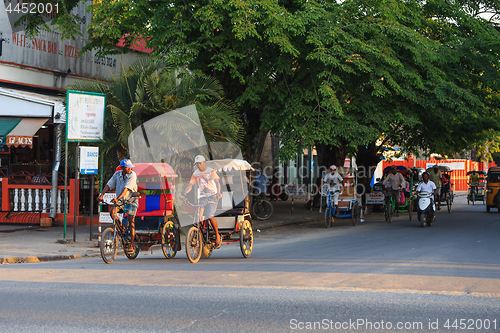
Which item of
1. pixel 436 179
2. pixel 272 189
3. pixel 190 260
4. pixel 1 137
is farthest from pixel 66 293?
pixel 272 189

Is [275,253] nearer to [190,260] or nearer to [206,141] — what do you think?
[190,260]

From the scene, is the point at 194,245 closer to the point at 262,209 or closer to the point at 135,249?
the point at 135,249

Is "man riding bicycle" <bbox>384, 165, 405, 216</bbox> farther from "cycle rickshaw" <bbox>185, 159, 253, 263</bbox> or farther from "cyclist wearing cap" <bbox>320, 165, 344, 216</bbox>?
"cycle rickshaw" <bbox>185, 159, 253, 263</bbox>

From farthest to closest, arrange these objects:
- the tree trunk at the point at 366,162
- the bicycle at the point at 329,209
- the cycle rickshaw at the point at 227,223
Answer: the tree trunk at the point at 366,162 < the bicycle at the point at 329,209 < the cycle rickshaw at the point at 227,223

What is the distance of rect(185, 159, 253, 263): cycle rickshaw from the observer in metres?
10.1

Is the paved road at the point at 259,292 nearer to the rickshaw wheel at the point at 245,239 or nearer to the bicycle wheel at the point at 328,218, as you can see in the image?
the rickshaw wheel at the point at 245,239

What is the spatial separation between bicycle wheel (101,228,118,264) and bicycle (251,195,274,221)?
36.2 feet

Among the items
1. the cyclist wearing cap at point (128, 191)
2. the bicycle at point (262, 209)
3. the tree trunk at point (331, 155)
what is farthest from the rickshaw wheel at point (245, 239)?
the tree trunk at point (331, 155)

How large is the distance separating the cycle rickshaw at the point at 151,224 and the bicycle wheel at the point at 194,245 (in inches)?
25.8

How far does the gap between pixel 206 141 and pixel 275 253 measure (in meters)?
4.65

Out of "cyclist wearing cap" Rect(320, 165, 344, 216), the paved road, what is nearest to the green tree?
"cyclist wearing cap" Rect(320, 165, 344, 216)

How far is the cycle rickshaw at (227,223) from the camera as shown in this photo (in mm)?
10078

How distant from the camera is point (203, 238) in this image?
10.4 meters

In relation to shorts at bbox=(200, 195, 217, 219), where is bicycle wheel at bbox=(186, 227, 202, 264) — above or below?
below
